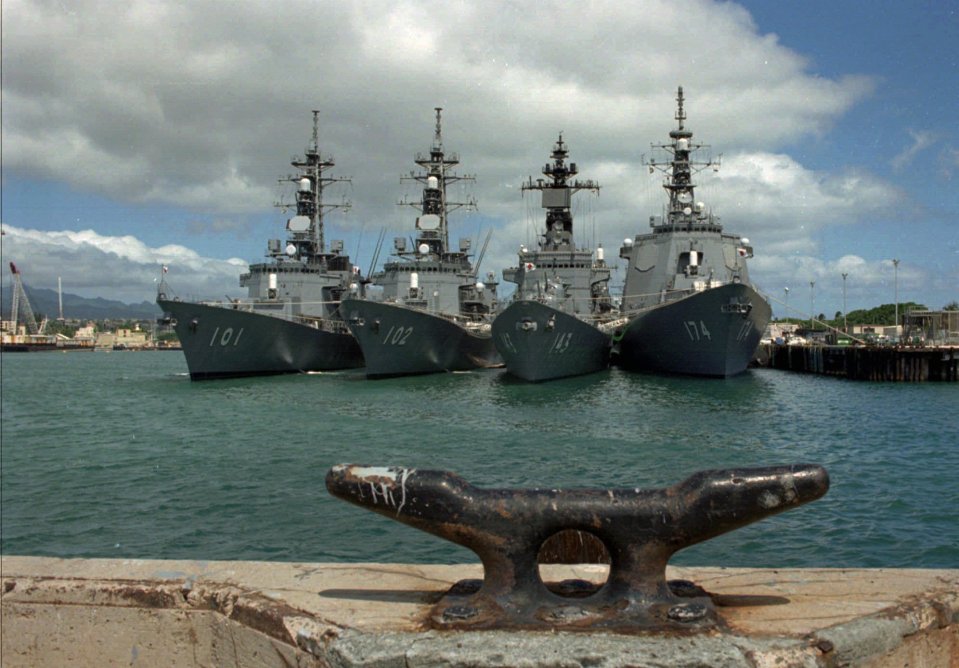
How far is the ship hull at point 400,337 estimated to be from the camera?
31.5 meters

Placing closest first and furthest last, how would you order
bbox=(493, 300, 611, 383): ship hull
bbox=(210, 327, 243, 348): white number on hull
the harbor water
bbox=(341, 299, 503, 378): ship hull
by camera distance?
the harbor water, bbox=(493, 300, 611, 383): ship hull, bbox=(341, 299, 503, 378): ship hull, bbox=(210, 327, 243, 348): white number on hull

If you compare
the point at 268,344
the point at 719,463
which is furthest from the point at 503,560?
the point at 268,344

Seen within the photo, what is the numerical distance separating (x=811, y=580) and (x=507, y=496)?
4.27 feet

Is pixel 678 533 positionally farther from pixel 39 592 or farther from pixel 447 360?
pixel 447 360

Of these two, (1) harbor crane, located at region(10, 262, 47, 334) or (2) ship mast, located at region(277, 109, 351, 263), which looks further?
(1) harbor crane, located at region(10, 262, 47, 334)

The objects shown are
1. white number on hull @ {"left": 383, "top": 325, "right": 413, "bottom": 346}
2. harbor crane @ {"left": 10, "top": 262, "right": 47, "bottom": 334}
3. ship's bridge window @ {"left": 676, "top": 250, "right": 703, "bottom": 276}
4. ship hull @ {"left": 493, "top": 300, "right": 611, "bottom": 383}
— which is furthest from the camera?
harbor crane @ {"left": 10, "top": 262, "right": 47, "bottom": 334}

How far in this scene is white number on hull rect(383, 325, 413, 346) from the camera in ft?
105

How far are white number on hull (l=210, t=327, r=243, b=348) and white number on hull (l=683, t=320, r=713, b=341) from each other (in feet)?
62.3

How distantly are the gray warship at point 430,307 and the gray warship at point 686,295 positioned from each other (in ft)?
26.4

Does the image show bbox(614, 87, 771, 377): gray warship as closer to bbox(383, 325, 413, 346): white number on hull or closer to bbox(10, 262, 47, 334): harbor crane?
bbox(383, 325, 413, 346): white number on hull

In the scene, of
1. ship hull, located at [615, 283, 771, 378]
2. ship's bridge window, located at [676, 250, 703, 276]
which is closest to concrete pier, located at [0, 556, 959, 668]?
ship hull, located at [615, 283, 771, 378]

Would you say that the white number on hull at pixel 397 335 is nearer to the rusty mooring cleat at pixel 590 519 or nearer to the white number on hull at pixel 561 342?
the white number on hull at pixel 561 342

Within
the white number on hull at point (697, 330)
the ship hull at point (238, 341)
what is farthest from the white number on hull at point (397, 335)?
the white number on hull at point (697, 330)

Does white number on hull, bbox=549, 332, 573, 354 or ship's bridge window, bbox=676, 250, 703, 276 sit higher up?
ship's bridge window, bbox=676, 250, 703, 276
